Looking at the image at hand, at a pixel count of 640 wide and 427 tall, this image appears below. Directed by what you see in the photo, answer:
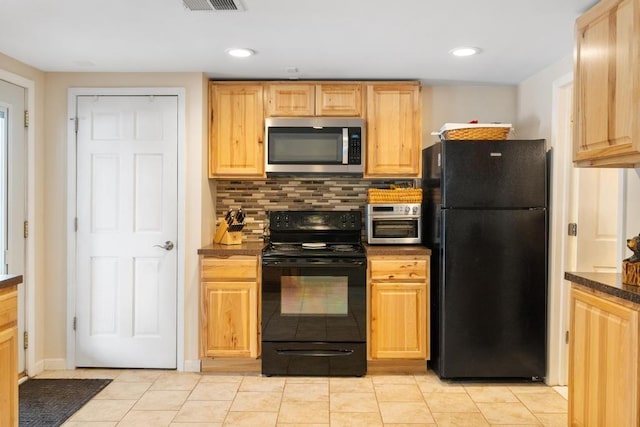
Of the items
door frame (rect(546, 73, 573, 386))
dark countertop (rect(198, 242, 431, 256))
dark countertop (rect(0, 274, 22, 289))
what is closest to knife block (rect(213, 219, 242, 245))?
dark countertop (rect(198, 242, 431, 256))

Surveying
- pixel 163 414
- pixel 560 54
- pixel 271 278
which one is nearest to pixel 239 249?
pixel 271 278

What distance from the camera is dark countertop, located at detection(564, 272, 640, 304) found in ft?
6.31

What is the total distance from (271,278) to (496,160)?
1739 millimetres

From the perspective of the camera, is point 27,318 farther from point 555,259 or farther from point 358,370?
point 555,259

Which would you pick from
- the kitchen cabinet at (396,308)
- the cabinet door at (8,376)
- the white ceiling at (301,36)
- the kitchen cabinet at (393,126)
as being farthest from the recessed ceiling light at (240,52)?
the cabinet door at (8,376)

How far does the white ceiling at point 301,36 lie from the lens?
2418mm

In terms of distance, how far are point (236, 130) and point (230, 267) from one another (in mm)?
1046

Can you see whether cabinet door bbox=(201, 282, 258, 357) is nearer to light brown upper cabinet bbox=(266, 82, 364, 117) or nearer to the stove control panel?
the stove control panel

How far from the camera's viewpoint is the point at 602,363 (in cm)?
210

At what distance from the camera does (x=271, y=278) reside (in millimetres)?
3498

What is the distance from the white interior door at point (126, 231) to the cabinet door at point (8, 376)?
148 cm

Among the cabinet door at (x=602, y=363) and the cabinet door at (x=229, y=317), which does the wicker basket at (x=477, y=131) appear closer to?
the cabinet door at (x=602, y=363)

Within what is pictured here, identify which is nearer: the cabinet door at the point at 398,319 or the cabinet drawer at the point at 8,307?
the cabinet drawer at the point at 8,307

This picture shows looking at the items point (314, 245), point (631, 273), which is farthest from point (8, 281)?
point (631, 273)
